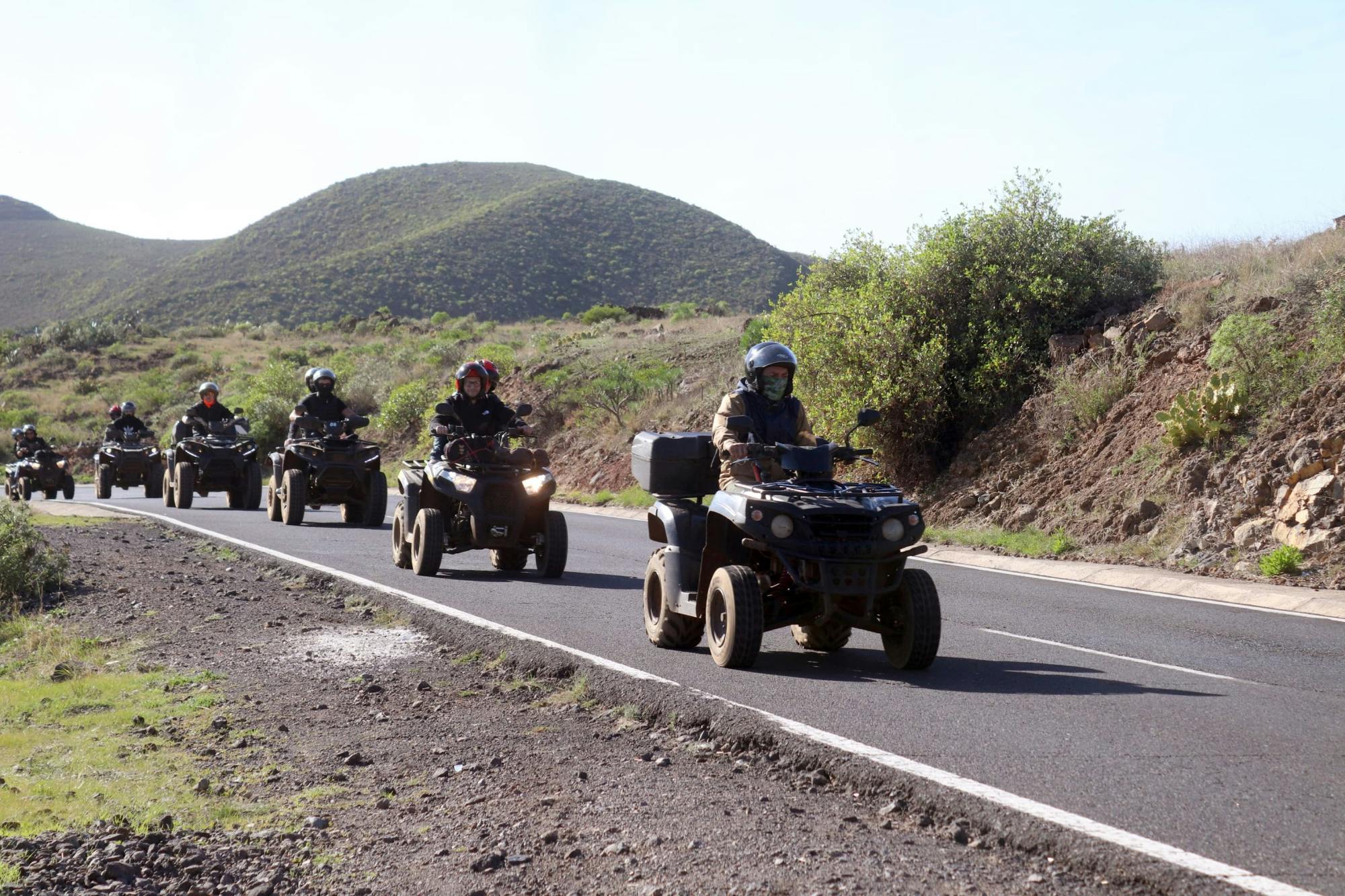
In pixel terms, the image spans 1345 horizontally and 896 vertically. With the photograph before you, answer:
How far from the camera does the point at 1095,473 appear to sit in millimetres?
18656

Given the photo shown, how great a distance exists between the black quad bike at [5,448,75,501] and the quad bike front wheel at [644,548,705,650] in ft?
78.3

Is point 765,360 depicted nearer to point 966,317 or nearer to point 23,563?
point 23,563

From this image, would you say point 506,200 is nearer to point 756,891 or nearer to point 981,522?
point 981,522

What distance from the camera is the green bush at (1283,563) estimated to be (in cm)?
1345

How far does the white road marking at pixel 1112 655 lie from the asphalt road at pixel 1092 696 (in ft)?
0.10

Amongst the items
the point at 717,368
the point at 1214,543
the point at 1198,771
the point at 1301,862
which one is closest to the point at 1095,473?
the point at 1214,543

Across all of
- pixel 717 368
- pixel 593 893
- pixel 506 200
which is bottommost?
pixel 593 893

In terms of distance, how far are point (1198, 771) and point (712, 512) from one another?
11.4 ft

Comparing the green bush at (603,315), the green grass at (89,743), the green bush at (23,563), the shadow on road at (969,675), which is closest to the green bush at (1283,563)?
the shadow on road at (969,675)

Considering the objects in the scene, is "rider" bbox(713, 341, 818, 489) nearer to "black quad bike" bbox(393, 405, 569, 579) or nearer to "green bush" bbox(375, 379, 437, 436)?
"black quad bike" bbox(393, 405, 569, 579)

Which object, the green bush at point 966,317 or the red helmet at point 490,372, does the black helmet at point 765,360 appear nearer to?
the red helmet at point 490,372

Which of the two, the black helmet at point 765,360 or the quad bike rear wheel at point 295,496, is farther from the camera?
the quad bike rear wheel at point 295,496

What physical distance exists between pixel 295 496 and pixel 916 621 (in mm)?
13809

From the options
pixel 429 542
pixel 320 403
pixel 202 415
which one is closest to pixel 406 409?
pixel 202 415
